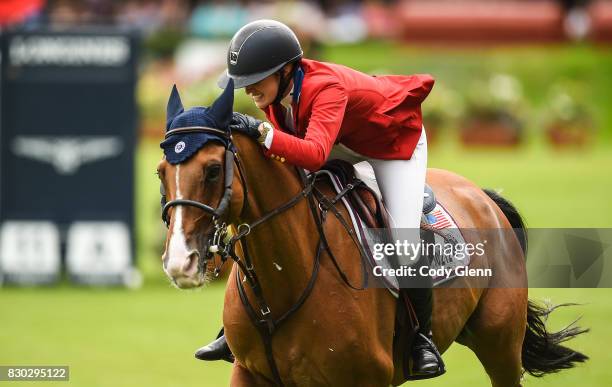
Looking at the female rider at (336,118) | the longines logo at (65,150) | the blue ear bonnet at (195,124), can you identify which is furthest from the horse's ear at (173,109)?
the longines logo at (65,150)

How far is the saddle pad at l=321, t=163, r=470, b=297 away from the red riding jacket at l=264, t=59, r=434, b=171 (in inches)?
8.7

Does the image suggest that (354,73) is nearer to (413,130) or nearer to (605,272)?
(413,130)

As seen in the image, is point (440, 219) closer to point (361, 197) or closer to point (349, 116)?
point (361, 197)

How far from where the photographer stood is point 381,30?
30.2 meters

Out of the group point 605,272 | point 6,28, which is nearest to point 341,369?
point 605,272

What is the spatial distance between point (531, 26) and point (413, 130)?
24140mm

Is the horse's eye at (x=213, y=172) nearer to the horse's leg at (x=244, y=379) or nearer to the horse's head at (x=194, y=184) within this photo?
the horse's head at (x=194, y=184)

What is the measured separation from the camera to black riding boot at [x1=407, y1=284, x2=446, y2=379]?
18.4ft

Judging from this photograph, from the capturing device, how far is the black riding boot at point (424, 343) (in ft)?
18.4

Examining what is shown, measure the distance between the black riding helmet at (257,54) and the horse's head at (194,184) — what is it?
0.46 m

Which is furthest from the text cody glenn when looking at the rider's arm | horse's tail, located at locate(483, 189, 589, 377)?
the rider's arm

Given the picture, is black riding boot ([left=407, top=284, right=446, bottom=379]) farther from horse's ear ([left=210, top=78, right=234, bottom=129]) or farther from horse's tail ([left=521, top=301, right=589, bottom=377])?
horse's ear ([left=210, top=78, right=234, bottom=129])

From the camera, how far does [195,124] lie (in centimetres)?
464

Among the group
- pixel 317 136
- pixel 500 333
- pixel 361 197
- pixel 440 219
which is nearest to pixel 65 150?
pixel 440 219
